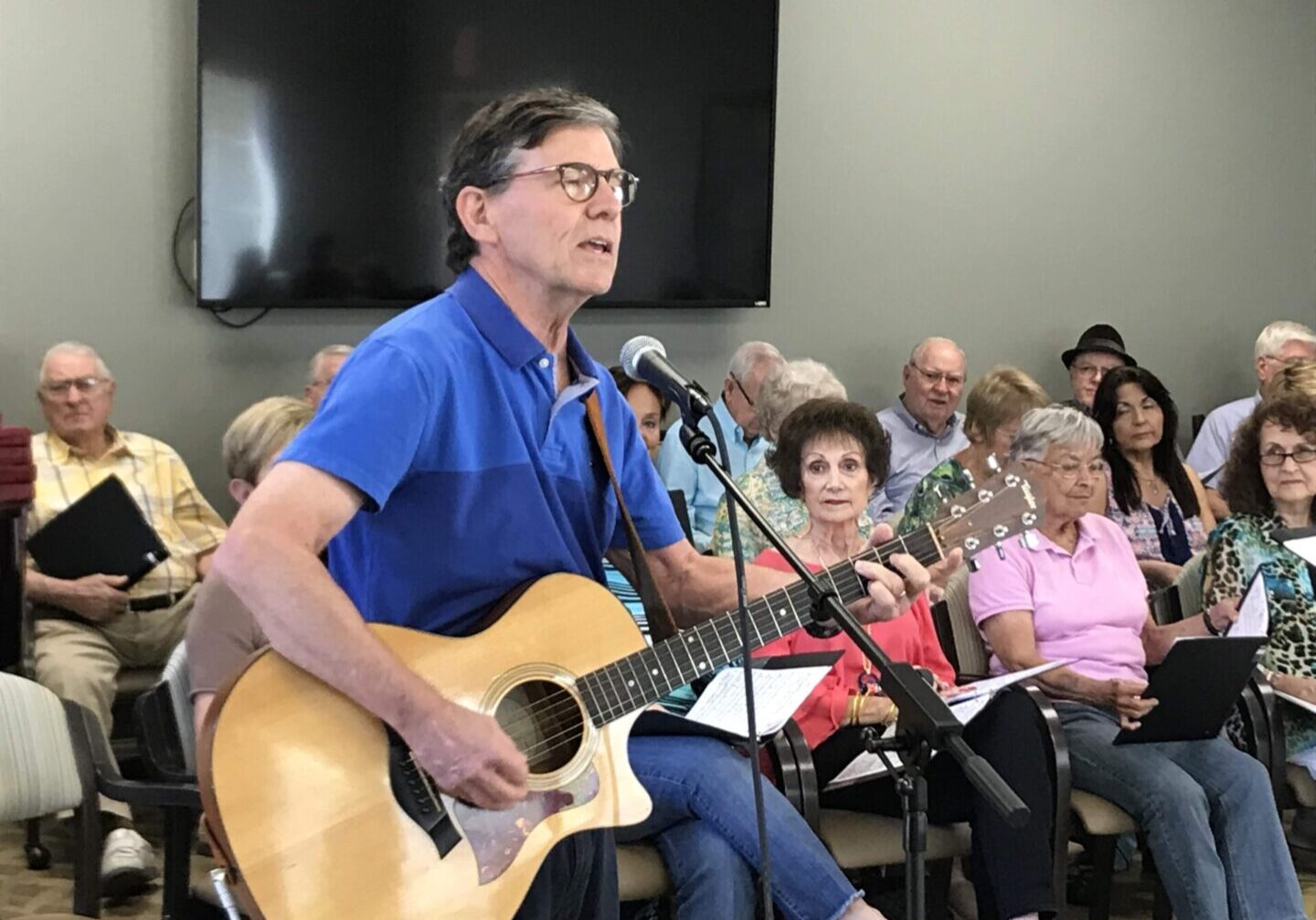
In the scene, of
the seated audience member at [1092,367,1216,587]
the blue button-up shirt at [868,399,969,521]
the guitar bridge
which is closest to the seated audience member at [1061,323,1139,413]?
→ the blue button-up shirt at [868,399,969,521]

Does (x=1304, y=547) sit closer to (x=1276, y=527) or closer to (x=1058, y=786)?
(x=1276, y=527)

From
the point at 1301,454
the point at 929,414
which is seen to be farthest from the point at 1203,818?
the point at 929,414

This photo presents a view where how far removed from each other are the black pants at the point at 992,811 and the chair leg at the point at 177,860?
4.11ft

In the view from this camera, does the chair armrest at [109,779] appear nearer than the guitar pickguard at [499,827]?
No

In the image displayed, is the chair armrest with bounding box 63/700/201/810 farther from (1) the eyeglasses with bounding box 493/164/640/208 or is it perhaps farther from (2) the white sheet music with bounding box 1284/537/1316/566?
(2) the white sheet music with bounding box 1284/537/1316/566

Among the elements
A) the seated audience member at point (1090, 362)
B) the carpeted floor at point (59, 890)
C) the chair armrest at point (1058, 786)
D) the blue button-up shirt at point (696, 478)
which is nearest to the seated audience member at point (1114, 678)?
the chair armrest at point (1058, 786)

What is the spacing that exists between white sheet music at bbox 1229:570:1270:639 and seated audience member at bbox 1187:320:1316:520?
112 inches

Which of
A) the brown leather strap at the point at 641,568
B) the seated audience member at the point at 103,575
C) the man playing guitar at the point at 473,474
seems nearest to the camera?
the man playing guitar at the point at 473,474

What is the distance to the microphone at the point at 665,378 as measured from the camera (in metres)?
1.92

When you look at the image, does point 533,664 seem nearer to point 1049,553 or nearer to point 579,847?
point 579,847

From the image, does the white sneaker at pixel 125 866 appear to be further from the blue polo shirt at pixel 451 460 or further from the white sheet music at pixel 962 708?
the blue polo shirt at pixel 451 460

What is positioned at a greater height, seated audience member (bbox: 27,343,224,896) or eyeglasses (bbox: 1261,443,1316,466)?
eyeglasses (bbox: 1261,443,1316,466)

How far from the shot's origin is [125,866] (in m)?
4.04

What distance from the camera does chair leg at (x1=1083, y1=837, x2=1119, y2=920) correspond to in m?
3.56
